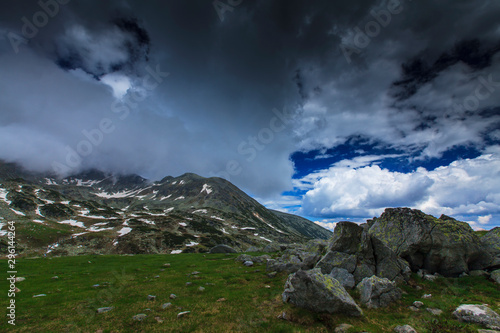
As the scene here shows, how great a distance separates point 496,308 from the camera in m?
15.7

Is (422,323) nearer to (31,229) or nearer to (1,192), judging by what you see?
(31,229)

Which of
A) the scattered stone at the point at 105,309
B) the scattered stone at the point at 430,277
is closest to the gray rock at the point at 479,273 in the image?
the scattered stone at the point at 430,277

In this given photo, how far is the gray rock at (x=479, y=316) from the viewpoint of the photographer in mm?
13078

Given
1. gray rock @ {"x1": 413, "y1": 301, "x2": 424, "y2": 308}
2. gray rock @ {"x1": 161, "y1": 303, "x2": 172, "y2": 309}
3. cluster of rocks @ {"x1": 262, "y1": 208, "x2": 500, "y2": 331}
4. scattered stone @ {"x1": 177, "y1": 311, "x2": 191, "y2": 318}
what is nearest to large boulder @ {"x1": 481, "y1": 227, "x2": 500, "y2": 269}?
cluster of rocks @ {"x1": 262, "y1": 208, "x2": 500, "y2": 331}

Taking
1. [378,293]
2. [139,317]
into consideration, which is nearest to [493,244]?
[378,293]

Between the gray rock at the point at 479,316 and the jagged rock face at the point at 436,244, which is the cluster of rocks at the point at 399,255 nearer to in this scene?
the jagged rock face at the point at 436,244

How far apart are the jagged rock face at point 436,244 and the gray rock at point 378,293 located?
9032 millimetres

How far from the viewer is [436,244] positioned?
991 inches

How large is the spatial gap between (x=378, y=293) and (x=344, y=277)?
4.06m

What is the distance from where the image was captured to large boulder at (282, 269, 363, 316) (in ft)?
53.1

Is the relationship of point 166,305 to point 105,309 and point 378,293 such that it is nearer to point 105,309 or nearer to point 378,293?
point 105,309

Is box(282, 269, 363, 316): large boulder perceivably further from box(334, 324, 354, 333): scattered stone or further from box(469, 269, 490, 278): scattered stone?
box(469, 269, 490, 278): scattered stone

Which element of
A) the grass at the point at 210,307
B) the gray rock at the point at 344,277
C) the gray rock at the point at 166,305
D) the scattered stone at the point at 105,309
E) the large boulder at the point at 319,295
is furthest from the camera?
the gray rock at the point at 344,277

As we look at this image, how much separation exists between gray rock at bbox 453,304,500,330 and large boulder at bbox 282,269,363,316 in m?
6.40
